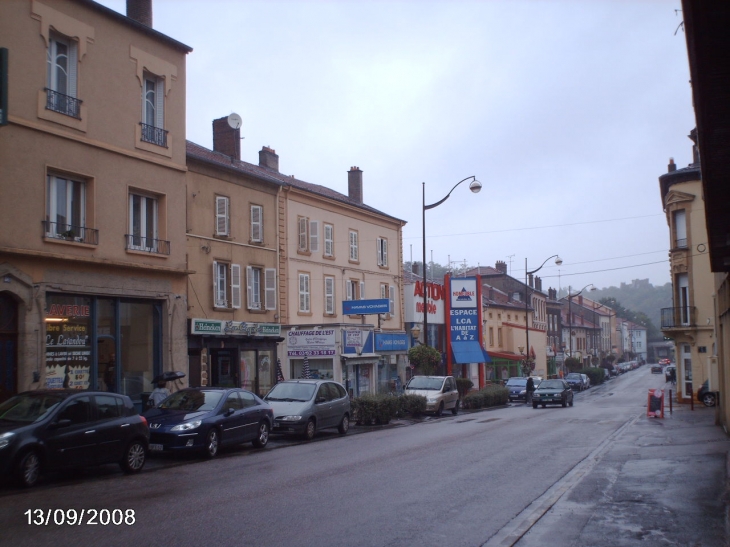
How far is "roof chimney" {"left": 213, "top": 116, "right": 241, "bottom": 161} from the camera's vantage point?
107ft

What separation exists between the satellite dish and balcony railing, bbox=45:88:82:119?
11966 mm

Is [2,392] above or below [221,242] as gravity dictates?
below

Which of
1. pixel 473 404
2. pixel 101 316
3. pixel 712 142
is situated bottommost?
pixel 473 404

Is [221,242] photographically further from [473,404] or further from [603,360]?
[603,360]

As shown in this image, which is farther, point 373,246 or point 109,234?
point 373,246

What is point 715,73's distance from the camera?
7.05 metres

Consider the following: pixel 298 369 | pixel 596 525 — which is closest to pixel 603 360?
pixel 298 369

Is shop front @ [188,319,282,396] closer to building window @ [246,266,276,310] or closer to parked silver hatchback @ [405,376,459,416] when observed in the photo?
building window @ [246,266,276,310]

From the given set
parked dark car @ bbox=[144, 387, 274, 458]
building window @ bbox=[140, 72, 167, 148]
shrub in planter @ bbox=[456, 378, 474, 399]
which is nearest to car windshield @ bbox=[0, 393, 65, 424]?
parked dark car @ bbox=[144, 387, 274, 458]

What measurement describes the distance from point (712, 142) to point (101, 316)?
16366mm

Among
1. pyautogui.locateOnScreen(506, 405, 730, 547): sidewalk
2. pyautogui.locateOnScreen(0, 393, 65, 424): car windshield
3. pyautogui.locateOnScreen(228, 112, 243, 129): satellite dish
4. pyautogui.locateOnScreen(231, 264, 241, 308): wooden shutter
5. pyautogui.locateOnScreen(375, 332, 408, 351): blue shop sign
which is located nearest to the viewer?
pyautogui.locateOnScreen(506, 405, 730, 547): sidewalk

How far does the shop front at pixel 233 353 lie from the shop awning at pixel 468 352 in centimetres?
1858

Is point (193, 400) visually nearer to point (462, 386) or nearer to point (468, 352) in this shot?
point (462, 386)
